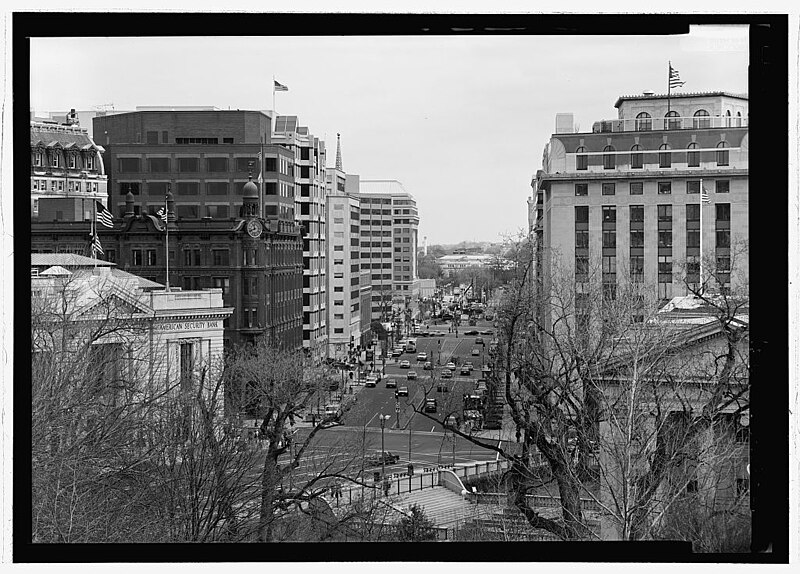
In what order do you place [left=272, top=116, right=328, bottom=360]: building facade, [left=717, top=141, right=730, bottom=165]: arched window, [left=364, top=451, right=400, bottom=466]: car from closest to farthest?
[left=717, top=141, right=730, bottom=165]: arched window < [left=272, top=116, right=328, bottom=360]: building facade < [left=364, top=451, right=400, bottom=466]: car

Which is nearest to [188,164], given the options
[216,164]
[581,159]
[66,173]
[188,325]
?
[216,164]

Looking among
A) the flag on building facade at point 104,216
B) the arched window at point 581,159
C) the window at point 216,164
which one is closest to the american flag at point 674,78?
the arched window at point 581,159

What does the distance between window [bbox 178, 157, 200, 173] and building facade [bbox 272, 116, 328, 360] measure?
1.17 feet

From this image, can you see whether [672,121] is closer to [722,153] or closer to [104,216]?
[722,153]

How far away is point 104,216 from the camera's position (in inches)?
154

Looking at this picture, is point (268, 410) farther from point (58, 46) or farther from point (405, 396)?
point (58, 46)

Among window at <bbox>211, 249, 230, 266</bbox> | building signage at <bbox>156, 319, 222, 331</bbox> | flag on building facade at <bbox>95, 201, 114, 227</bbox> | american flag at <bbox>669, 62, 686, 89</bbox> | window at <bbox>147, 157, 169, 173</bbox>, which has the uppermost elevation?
american flag at <bbox>669, 62, 686, 89</bbox>

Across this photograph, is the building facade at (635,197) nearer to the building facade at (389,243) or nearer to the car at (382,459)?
the building facade at (389,243)

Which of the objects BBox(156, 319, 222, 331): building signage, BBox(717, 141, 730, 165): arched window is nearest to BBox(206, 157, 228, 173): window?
BBox(156, 319, 222, 331): building signage

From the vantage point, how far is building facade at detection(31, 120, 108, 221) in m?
3.34

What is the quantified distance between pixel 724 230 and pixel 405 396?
4.96ft

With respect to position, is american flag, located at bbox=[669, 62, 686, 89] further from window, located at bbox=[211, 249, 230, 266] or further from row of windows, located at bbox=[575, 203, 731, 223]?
window, located at bbox=[211, 249, 230, 266]

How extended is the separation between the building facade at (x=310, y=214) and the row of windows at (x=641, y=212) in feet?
3.51

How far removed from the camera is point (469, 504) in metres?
3.83
